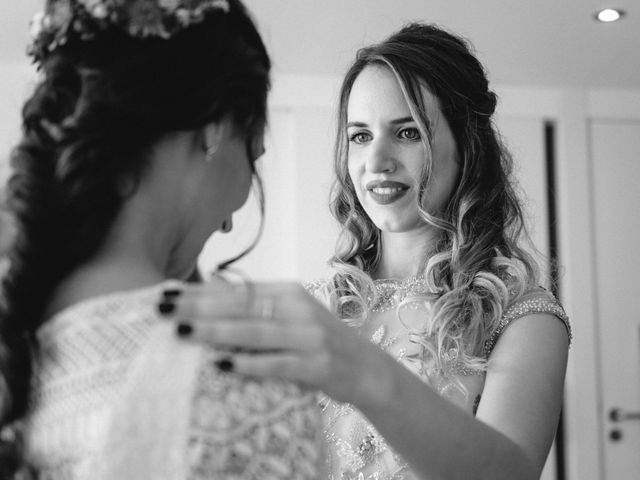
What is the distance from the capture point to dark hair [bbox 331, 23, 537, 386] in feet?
5.51

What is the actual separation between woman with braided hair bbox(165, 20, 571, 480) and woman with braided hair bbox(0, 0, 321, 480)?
0.68 meters

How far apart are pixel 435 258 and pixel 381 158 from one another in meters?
0.24

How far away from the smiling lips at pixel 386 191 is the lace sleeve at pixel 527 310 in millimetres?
335

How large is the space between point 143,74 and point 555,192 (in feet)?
13.9

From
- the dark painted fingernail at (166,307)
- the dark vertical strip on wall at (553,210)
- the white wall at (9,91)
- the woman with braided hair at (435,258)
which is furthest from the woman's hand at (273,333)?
the dark vertical strip on wall at (553,210)

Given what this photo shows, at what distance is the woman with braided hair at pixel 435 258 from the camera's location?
1.55 metres

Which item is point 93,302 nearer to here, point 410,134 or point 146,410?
point 146,410

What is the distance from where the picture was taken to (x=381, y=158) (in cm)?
175

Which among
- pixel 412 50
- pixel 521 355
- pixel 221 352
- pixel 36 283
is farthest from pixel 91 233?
pixel 412 50

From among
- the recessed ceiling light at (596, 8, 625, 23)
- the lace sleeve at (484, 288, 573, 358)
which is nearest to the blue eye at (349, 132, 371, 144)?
the lace sleeve at (484, 288, 573, 358)

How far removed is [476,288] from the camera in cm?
171

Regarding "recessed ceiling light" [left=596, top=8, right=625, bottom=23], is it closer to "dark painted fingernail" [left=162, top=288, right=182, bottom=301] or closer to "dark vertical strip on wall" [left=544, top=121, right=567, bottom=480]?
"dark vertical strip on wall" [left=544, top=121, right=567, bottom=480]

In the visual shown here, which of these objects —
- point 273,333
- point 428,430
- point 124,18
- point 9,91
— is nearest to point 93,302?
point 273,333

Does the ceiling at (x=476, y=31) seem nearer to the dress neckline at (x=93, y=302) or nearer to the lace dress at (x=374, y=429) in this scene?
the lace dress at (x=374, y=429)
